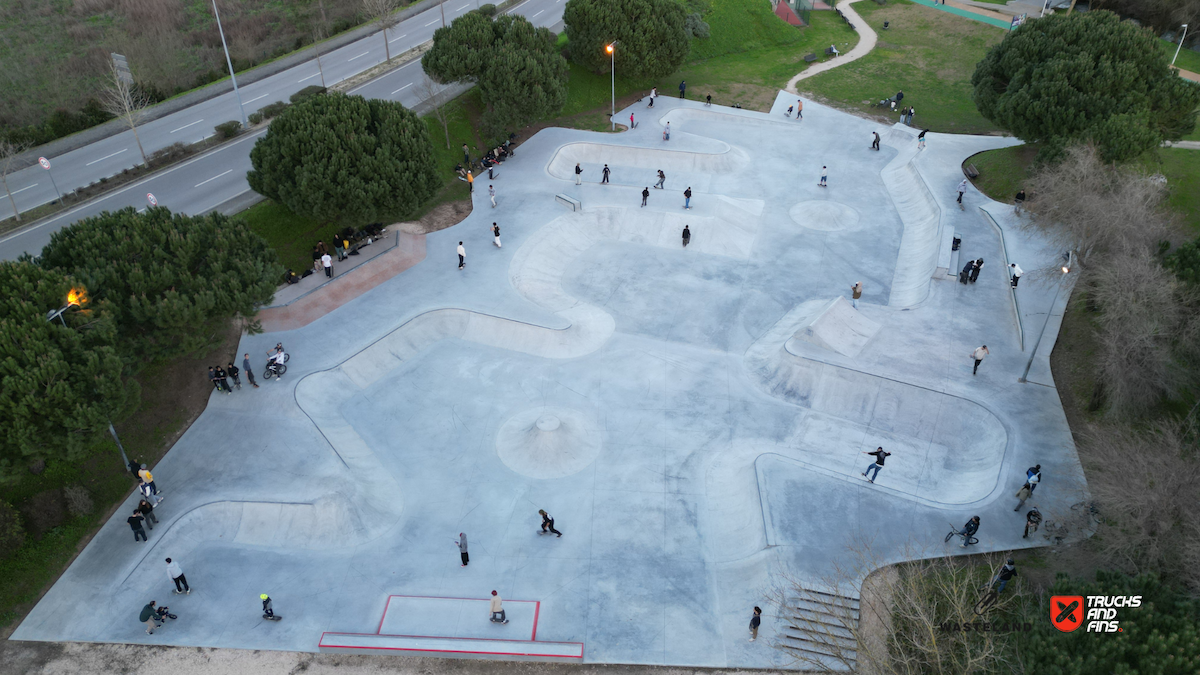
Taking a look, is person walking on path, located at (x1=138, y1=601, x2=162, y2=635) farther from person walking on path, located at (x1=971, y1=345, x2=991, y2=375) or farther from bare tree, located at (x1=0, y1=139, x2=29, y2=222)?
person walking on path, located at (x1=971, y1=345, x2=991, y2=375)

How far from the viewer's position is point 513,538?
2233cm

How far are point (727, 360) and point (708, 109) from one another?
28177 mm

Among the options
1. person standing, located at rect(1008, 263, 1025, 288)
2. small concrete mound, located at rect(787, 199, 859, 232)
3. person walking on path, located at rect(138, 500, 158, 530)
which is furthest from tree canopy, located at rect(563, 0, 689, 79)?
person walking on path, located at rect(138, 500, 158, 530)

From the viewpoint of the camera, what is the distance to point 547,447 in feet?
81.1

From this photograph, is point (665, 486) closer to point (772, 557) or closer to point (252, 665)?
point (772, 557)

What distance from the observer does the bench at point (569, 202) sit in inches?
1501

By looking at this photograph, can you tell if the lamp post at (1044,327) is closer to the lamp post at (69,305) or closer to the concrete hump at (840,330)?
the concrete hump at (840,330)

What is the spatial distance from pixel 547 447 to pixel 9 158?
2827 centimetres

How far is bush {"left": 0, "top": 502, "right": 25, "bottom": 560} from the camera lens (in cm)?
2067

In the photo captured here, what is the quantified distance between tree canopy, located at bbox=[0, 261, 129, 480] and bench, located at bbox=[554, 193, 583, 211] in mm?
22676

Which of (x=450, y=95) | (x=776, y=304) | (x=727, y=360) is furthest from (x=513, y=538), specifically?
(x=450, y=95)

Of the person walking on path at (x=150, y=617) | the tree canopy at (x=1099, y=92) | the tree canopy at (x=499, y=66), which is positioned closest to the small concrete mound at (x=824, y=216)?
the tree canopy at (x=1099, y=92)

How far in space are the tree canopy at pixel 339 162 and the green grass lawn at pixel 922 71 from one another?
118 ft

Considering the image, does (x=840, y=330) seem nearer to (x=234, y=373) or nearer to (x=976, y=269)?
(x=976, y=269)
